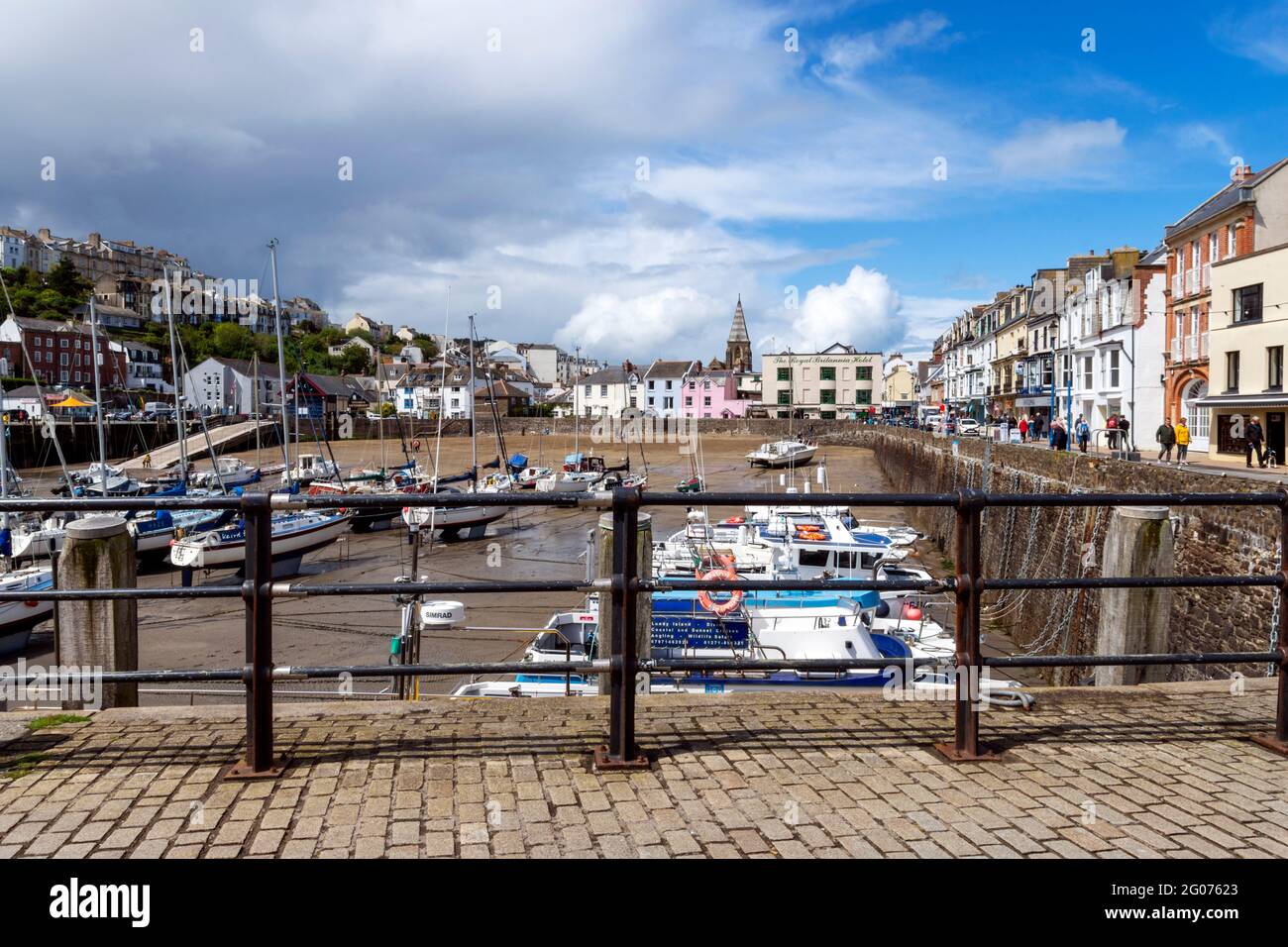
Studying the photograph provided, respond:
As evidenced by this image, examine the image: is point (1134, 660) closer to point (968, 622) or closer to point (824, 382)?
point (968, 622)

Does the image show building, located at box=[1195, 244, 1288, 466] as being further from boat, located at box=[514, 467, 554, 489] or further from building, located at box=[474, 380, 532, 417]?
building, located at box=[474, 380, 532, 417]

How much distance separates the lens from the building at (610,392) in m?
118

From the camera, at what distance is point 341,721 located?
4883 mm

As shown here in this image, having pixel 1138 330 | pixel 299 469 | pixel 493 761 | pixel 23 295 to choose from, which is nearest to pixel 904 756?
pixel 493 761

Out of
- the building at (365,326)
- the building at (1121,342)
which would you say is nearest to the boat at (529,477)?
the building at (1121,342)

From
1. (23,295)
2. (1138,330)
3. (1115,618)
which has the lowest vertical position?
(1115,618)

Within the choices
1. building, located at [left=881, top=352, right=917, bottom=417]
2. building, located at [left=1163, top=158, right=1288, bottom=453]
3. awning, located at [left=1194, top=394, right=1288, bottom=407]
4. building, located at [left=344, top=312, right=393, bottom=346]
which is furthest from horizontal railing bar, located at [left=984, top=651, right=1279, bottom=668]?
building, located at [left=344, top=312, right=393, bottom=346]

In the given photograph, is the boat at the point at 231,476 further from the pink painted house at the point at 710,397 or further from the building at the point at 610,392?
the pink painted house at the point at 710,397

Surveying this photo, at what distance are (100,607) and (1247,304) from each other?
3427 centimetres

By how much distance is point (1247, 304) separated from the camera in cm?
3033

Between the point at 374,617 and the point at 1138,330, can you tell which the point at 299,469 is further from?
the point at 1138,330

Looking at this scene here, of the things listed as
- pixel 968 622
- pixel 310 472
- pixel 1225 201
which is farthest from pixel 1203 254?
pixel 310 472

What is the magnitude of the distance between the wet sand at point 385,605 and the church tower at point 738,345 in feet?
246
